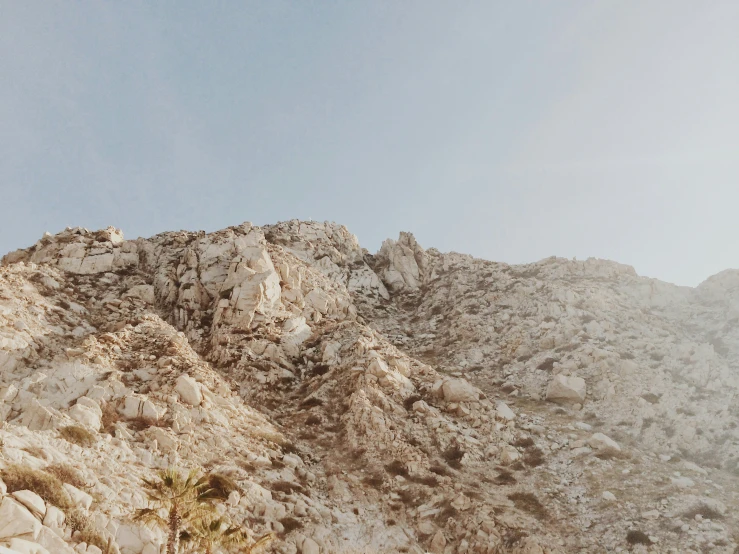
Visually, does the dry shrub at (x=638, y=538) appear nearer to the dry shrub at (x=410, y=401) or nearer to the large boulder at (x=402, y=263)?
the dry shrub at (x=410, y=401)

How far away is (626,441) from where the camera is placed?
1193 inches

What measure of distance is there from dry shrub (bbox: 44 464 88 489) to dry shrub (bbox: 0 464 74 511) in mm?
1001

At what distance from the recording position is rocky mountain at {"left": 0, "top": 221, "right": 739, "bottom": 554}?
20.2m

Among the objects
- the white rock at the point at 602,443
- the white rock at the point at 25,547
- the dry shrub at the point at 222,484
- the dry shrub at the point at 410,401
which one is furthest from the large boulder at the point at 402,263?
the white rock at the point at 25,547

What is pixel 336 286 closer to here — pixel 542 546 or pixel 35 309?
pixel 35 309

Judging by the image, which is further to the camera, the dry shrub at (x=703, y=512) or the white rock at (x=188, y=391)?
the white rock at (x=188, y=391)

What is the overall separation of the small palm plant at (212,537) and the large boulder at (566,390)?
26.8 m

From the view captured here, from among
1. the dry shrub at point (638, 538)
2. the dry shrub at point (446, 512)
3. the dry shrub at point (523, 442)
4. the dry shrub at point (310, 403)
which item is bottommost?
the dry shrub at point (638, 538)

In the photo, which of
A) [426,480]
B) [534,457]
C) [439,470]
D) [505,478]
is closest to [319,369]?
[439,470]

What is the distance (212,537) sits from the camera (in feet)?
50.1

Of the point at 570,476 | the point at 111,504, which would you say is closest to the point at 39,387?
the point at 111,504

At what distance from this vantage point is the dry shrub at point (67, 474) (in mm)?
16234

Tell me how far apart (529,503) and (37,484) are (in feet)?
76.4

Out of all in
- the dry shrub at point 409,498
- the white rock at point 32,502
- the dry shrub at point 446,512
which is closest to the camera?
the white rock at point 32,502
